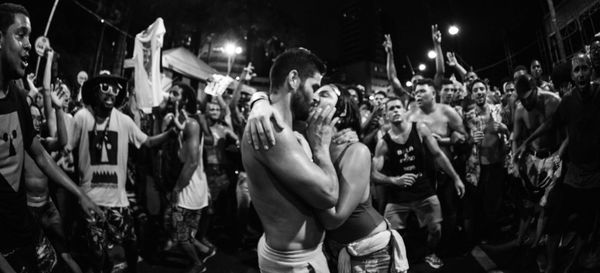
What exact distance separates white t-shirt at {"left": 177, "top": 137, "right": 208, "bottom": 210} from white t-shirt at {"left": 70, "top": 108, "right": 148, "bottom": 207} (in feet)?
3.87

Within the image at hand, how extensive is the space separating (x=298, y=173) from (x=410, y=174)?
135 inches

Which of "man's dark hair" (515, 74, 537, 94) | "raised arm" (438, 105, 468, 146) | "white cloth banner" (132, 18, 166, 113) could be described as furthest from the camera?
"raised arm" (438, 105, 468, 146)

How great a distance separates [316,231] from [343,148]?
35.8 inches

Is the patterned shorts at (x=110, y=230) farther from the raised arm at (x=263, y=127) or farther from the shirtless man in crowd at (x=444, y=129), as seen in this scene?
the shirtless man in crowd at (x=444, y=129)

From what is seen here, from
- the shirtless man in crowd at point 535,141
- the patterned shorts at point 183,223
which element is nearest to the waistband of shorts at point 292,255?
the patterned shorts at point 183,223

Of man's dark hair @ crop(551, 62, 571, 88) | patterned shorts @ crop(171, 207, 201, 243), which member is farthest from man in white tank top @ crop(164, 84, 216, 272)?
man's dark hair @ crop(551, 62, 571, 88)

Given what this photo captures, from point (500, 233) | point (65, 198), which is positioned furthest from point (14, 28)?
point (500, 233)

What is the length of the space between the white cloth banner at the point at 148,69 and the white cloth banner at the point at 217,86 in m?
1.27

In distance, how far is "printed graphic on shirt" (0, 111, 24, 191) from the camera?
222 cm

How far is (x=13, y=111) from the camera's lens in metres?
2.33

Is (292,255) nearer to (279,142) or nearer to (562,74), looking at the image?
(279,142)

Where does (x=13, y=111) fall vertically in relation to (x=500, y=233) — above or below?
above

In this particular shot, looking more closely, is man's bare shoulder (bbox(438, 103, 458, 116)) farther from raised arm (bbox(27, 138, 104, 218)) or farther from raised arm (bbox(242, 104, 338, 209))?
raised arm (bbox(27, 138, 104, 218))

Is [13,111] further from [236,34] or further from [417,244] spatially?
[236,34]
